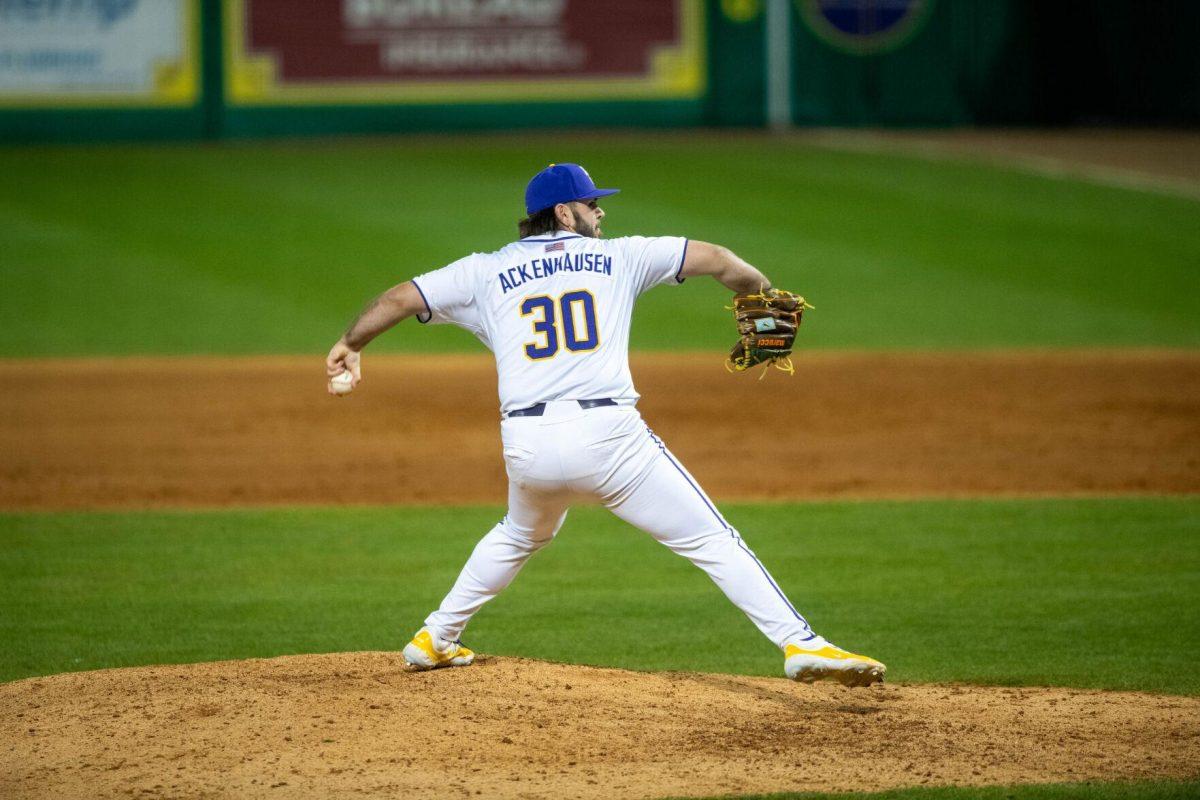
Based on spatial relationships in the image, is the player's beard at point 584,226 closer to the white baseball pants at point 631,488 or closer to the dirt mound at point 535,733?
the white baseball pants at point 631,488

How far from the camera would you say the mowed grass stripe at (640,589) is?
Answer: 631 centimetres

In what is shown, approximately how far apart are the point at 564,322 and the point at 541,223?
0.41 meters

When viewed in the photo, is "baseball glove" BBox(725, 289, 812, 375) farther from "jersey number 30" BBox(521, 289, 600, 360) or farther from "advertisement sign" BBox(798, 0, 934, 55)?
"advertisement sign" BBox(798, 0, 934, 55)

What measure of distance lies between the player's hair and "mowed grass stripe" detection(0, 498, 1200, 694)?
5.93ft

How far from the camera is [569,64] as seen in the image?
22734 millimetres

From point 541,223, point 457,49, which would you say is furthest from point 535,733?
point 457,49

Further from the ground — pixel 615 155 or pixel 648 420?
pixel 615 155

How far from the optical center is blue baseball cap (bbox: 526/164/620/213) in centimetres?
530

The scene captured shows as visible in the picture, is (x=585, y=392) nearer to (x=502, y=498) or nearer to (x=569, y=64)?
(x=502, y=498)

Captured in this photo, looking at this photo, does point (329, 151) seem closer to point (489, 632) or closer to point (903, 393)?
point (903, 393)

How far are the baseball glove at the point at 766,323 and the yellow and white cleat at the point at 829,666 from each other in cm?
97

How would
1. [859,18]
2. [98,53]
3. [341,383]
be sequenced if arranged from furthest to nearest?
1. [859,18]
2. [98,53]
3. [341,383]

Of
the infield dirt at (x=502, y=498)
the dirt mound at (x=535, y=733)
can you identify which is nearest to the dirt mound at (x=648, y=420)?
the infield dirt at (x=502, y=498)

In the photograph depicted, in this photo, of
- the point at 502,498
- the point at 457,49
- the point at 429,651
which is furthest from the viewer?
the point at 457,49
